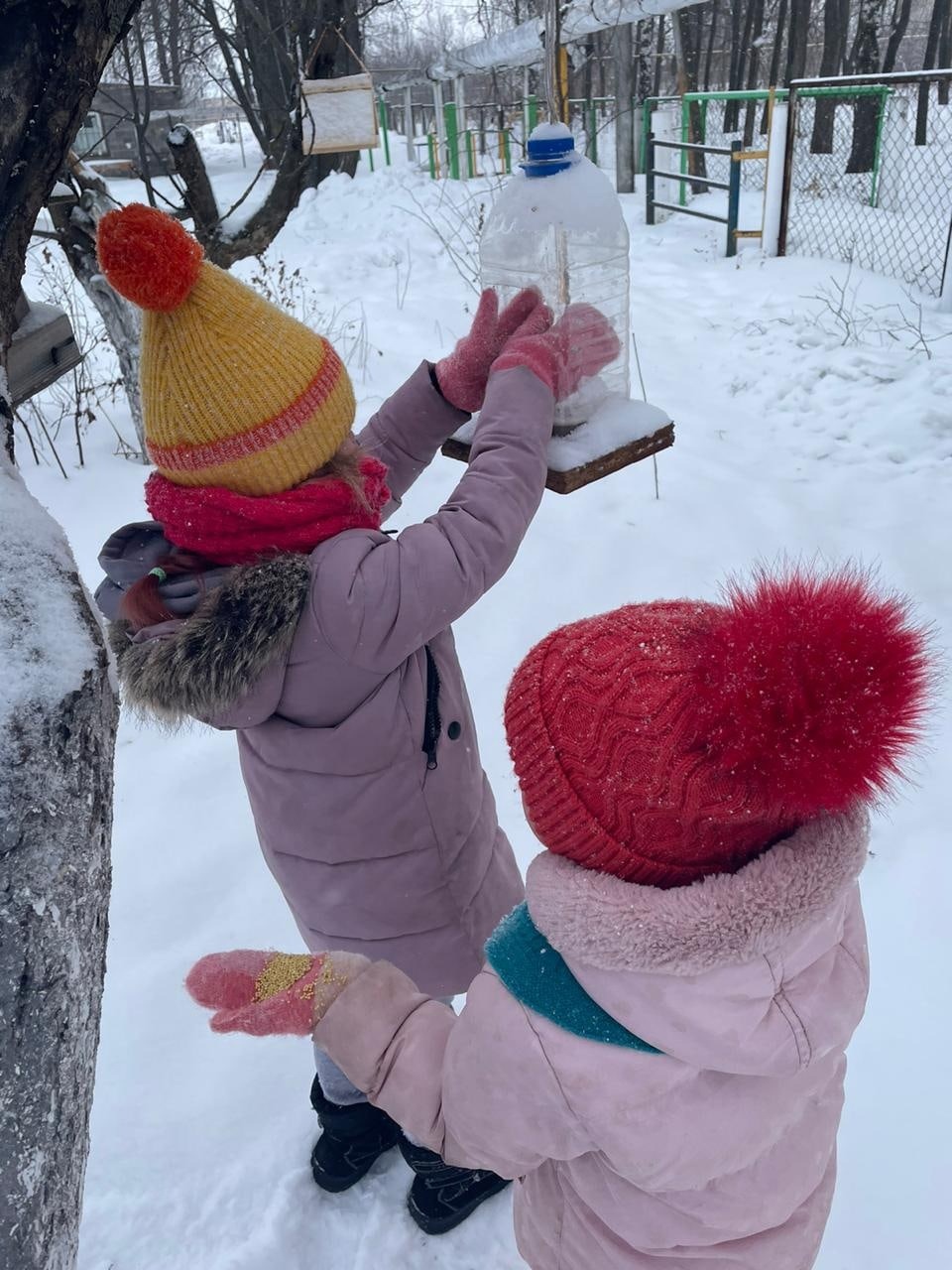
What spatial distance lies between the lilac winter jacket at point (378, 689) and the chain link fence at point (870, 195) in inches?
226

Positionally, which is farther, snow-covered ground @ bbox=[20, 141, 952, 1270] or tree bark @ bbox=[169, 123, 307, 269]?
tree bark @ bbox=[169, 123, 307, 269]

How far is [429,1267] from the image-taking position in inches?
67.6

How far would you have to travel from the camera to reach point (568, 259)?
1.61m

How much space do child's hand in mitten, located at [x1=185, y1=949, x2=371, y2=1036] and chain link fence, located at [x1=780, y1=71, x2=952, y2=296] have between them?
6254mm

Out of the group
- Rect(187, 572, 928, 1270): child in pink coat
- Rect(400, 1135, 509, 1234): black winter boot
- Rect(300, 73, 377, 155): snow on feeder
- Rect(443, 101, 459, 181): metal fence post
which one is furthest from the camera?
Rect(443, 101, 459, 181): metal fence post

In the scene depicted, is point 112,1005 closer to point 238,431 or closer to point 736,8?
point 238,431

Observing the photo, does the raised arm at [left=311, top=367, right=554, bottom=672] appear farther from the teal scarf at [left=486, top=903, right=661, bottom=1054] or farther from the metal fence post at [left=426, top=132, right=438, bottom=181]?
the metal fence post at [left=426, top=132, right=438, bottom=181]

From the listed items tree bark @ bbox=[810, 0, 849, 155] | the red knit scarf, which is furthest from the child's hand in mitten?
tree bark @ bbox=[810, 0, 849, 155]

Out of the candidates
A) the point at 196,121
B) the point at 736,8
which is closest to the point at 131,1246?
the point at 736,8

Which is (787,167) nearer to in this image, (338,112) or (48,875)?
(338,112)

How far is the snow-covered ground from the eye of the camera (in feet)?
5.80

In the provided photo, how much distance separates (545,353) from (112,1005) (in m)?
1.84

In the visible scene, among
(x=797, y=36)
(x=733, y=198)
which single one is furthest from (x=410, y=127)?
(x=733, y=198)

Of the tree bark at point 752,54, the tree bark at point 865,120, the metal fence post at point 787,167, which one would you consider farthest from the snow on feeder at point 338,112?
the tree bark at point 752,54
